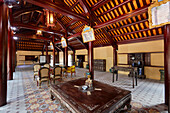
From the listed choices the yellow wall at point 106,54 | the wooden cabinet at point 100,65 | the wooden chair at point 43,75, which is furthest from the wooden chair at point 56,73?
the yellow wall at point 106,54

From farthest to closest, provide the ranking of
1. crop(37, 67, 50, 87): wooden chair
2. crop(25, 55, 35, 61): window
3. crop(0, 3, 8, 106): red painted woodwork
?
crop(25, 55, 35, 61): window < crop(37, 67, 50, 87): wooden chair < crop(0, 3, 8, 106): red painted woodwork

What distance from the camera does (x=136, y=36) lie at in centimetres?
672

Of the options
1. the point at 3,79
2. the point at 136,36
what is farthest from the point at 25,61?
the point at 136,36

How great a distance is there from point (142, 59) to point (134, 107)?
556cm

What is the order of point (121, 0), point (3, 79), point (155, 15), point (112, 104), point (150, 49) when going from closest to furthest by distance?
point (112, 104) → point (155, 15) → point (3, 79) → point (121, 0) → point (150, 49)

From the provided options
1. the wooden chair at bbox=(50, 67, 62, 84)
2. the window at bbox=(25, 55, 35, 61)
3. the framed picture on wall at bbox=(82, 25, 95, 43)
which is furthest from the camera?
the window at bbox=(25, 55, 35, 61)

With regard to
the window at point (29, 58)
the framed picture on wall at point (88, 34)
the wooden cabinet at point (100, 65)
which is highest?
the framed picture on wall at point (88, 34)

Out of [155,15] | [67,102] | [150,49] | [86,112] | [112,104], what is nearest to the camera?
[86,112]

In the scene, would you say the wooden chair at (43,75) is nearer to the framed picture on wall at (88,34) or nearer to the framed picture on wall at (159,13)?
the framed picture on wall at (88,34)

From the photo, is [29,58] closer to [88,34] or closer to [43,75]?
[43,75]

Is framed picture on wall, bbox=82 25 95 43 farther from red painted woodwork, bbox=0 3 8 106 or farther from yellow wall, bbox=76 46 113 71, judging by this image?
yellow wall, bbox=76 46 113 71

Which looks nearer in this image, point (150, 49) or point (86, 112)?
point (86, 112)

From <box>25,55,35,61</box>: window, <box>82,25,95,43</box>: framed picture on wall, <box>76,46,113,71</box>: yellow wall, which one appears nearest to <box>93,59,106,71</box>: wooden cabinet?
<box>76,46,113,71</box>: yellow wall

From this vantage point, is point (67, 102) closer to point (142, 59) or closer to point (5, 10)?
point (5, 10)
